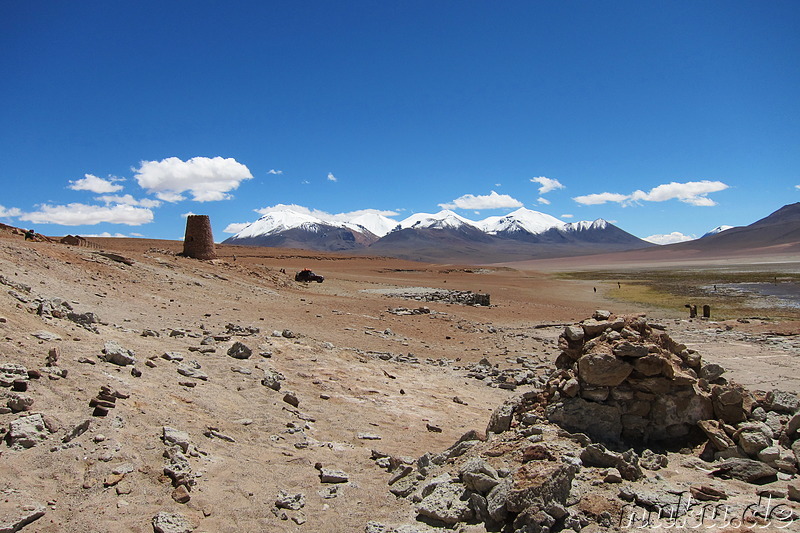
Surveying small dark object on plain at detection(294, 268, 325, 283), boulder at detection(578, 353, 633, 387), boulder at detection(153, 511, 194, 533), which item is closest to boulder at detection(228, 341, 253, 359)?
boulder at detection(153, 511, 194, 533)

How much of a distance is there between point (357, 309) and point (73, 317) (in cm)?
1214

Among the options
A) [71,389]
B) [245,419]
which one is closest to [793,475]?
[245,419]

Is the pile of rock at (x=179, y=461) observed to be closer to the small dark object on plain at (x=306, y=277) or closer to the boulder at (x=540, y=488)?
the boulder at (x=540, y=488)

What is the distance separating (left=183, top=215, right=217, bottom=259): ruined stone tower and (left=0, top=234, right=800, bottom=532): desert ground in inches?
301

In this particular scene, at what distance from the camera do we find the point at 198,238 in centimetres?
2675

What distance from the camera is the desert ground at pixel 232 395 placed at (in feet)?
15.5

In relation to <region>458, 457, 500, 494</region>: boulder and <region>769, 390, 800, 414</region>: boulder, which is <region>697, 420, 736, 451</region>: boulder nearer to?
<region>769, 390, 800, 414</region>: boulder

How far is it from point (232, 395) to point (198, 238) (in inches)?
817

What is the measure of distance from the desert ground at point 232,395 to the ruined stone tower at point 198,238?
7.66 m

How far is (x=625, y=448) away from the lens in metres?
5.84

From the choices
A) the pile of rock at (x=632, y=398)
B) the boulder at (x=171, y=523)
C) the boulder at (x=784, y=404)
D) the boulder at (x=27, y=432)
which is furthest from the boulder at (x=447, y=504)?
the boulder at (x=784, y=404)

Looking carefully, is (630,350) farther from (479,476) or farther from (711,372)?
(479,476)

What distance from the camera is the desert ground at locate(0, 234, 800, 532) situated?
15.5ft

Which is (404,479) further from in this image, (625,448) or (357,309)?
(357,309)
